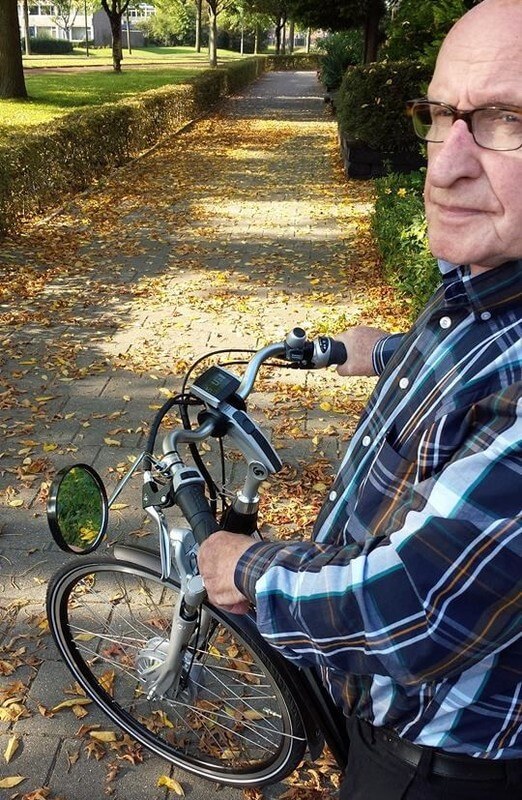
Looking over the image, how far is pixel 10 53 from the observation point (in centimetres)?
1858

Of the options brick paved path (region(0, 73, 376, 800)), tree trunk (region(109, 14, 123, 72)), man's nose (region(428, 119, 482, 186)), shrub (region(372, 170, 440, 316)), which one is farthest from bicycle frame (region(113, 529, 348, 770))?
tree trunk (region(109, 14, 123, 72))

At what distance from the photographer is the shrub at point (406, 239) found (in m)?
6.21

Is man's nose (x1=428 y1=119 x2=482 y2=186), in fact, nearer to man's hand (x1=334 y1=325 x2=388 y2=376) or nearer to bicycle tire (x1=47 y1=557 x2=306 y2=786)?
man's hand (x1=334 y1=325 x2=388 y2=376)

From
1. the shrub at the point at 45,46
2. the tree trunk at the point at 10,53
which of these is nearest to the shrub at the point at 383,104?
the tree trunk at the point at 10,53

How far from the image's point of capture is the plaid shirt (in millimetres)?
1044

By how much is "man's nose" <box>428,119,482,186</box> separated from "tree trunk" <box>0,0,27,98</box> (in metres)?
19.7

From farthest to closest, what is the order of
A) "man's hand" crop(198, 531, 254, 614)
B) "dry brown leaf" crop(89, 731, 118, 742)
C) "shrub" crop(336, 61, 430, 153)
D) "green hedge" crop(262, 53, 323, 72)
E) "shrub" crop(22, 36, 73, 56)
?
"shrub" crop(22, 36, 73, 56), "green hedge" crop(262, 53, 323, 72), "shrub" crop(336, 61, 430, 153), "dry brown leaf" crop(89, 731, 118, 742), "man's hand" crop(198, 531, 254, 614)

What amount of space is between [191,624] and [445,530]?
4.19ft

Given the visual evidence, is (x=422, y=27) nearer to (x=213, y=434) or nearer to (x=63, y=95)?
(x=213, y=434)

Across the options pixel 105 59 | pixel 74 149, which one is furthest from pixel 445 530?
pixel 105 59

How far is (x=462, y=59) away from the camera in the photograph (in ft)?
4.02

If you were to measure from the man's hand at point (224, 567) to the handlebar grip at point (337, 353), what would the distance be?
71 centimetres

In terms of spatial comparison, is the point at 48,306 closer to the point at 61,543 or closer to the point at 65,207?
the point at 65,207

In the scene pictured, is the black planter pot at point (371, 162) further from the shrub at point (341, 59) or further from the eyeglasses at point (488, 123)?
the shrub at point (341, 59)
